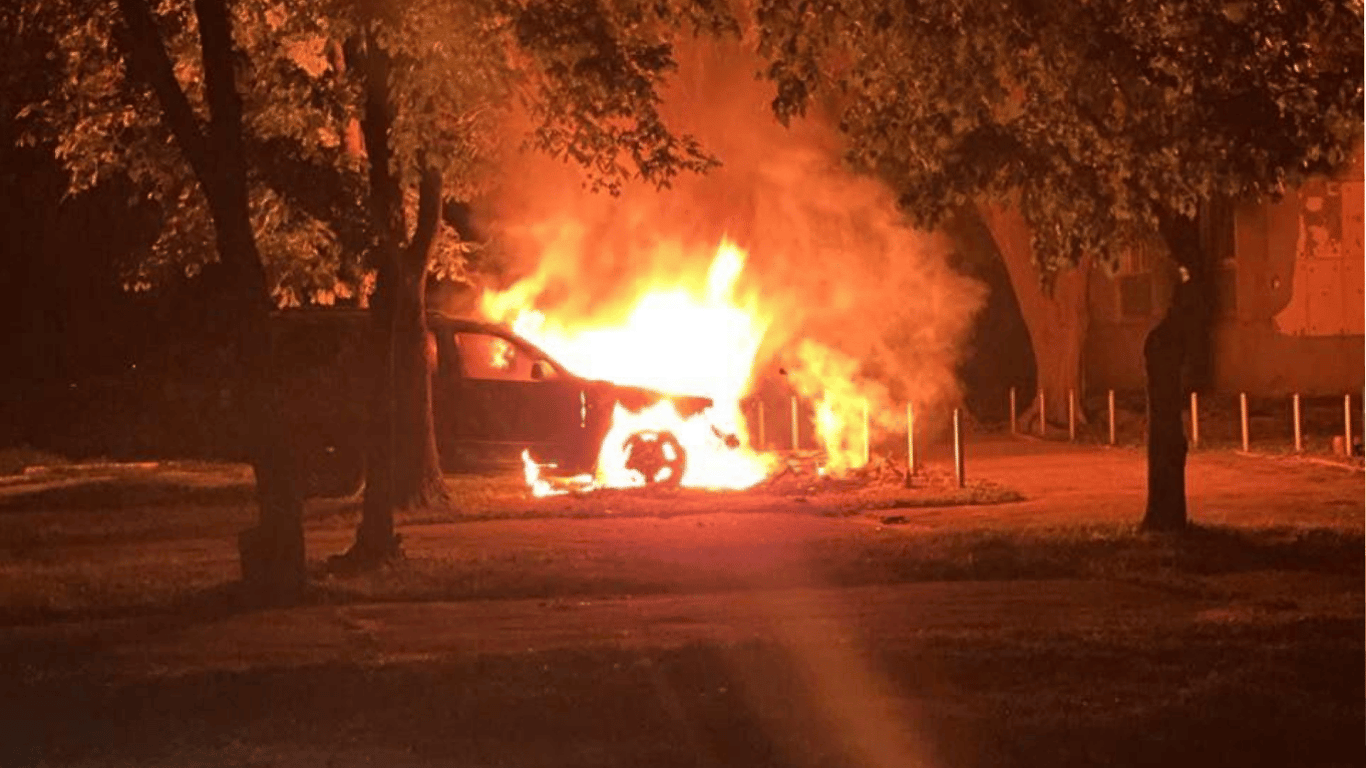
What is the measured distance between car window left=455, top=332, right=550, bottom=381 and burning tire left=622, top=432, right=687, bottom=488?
122cm

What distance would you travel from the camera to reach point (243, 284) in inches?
529

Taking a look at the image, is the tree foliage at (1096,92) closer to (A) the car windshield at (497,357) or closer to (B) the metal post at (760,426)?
(A) the car windshield at (497,357)

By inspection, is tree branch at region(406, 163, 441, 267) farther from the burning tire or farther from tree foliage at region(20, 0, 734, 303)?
the burning tire

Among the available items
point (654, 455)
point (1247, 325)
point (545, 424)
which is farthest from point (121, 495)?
point (1247, 325)

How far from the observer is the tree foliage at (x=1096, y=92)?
13484 millimetres

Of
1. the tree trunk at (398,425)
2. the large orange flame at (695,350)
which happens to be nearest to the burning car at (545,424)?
the tree trunk at (398,425)

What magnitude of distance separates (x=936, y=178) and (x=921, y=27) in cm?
130

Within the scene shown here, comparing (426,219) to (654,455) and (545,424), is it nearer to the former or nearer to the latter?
(545,424)

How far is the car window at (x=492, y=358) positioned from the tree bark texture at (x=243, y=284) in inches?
325

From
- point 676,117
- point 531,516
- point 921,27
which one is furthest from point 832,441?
point 921,27

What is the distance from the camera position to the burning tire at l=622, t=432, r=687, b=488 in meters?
21.3

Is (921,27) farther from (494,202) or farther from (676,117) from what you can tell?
(494,202)

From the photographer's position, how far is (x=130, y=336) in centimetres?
3167

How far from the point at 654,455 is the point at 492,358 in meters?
2.03
